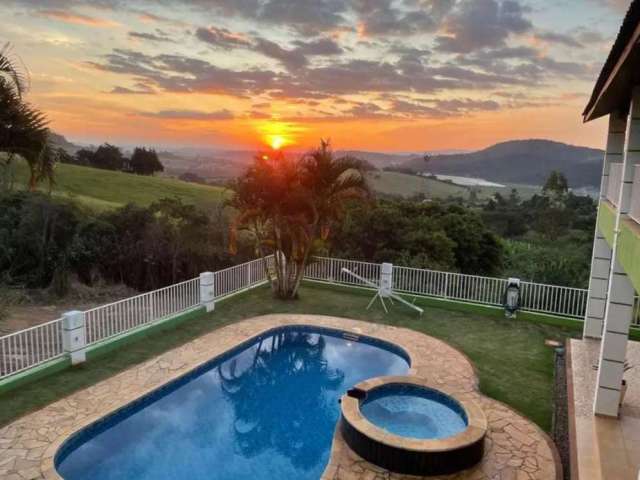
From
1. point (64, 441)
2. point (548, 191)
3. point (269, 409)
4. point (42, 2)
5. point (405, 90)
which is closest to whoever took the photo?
point (64, 441)

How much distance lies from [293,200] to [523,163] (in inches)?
1694

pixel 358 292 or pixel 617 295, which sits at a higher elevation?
pixel 617 295

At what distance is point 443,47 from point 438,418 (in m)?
15.3

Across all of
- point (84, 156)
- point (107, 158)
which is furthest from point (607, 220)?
point (84, 156)

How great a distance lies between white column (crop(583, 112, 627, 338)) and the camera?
9.36m

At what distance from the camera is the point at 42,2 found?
13.1m

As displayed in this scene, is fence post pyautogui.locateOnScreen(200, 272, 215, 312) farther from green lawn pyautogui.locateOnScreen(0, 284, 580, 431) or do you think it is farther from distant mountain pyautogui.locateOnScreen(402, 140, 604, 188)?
distant mountain pyautogui.locateOnScreen(402, 140, 604, 188)

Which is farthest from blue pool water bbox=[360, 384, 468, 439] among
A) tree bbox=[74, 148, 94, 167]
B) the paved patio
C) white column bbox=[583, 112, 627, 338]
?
tree bbox=[74, 148, 94, 167]

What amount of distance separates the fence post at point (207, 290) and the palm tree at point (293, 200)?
0.97m

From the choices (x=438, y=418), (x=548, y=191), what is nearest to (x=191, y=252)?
(x=438, y=418)

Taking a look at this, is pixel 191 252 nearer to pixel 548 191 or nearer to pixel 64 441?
pixel 64 441

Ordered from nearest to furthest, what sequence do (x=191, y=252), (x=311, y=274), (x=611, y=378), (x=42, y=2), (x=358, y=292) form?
(x=611, y=378)
(x=42, y=2)
(x=358, y=292)
(x=311, y=274)
(x=191, y=252)

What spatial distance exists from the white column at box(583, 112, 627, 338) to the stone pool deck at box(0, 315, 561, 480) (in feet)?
10.1

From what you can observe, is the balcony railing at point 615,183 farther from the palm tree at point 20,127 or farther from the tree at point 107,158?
the tree at point 107,158
